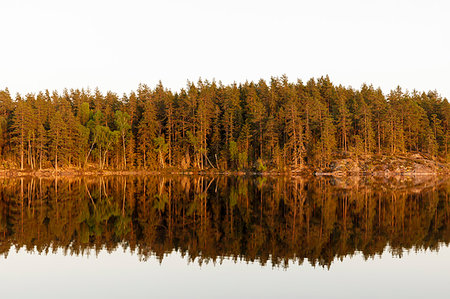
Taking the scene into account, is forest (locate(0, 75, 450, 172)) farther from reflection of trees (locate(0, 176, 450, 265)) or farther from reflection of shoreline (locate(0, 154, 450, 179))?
reflection of trees (locate(0, 176, 450, 265))

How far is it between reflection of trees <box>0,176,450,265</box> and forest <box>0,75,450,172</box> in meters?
60.2

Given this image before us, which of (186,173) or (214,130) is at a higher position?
(214,130)

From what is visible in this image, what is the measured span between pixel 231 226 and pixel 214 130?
86827mm

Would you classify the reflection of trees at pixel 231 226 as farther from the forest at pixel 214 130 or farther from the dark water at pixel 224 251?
the forest at pixel 214 130

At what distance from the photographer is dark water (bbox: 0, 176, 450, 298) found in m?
16.2

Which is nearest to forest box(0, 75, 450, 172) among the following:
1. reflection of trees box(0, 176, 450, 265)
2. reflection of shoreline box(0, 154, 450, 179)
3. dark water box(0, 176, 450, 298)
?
reflection of shoreline box(0, 154, 450, 179)

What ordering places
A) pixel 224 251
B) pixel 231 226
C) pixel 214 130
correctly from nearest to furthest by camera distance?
1. pixel 224 251
2. pixel 231 226
3. pixel 214 130

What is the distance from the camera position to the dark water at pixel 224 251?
16188 millimetres

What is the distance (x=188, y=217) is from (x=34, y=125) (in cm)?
8445

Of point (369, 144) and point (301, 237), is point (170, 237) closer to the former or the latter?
point (301, 237)

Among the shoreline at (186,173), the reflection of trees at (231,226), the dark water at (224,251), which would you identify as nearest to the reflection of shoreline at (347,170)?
the shoreline at (186,173)

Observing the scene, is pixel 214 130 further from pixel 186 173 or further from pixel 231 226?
pixel 231 226

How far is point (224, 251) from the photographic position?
21.0 meters

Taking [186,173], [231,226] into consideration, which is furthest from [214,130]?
[231,226]
